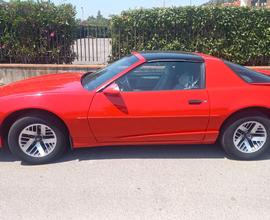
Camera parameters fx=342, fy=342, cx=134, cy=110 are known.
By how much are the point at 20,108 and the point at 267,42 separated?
6.81 metres

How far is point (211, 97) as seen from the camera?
4.28m

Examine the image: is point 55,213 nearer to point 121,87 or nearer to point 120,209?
point 120,209

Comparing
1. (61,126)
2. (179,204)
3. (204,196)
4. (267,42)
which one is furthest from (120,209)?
(267,42)

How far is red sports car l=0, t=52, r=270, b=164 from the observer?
4145 mm

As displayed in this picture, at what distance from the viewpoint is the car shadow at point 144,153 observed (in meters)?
4.50

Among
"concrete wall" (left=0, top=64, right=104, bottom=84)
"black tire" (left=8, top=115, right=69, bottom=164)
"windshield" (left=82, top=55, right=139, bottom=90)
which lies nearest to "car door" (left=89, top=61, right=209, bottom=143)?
"windshield" (left=82, top=55, right=139, bottom=90)

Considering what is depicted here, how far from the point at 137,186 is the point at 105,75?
5.09 ft

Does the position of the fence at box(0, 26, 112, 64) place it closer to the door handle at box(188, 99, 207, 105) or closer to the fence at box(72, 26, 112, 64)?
the fence at box(72, 26, 112, 64)

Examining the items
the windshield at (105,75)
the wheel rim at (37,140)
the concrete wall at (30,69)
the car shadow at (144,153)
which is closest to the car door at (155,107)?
the windshield at (105,75)

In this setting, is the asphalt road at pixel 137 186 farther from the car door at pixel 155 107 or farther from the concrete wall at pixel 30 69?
the concrete wall at pixel 30 69

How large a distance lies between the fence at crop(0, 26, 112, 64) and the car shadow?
470 centimetres

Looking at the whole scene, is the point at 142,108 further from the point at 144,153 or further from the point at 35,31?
the point at 35,31

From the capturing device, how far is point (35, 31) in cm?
874

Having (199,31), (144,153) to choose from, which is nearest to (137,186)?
(144,153)
